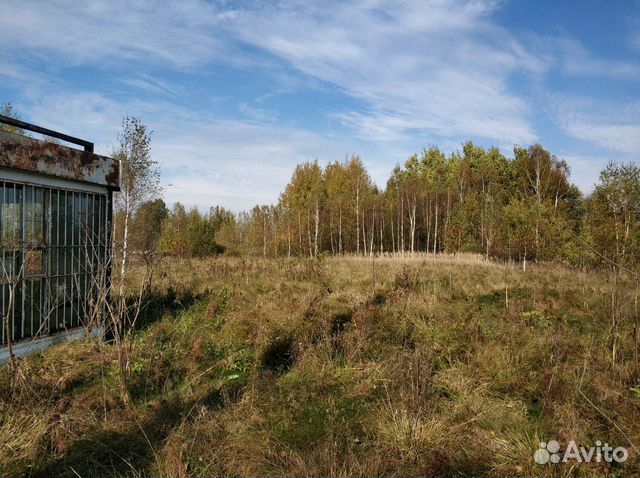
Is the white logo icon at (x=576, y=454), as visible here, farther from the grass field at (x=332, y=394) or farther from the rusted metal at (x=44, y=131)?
the rusted metal at (x=44, y=131)

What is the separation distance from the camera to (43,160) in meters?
6.24

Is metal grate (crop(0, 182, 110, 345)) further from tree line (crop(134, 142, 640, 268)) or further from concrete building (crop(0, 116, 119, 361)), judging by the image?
tree line (crop(134, 142, 640, 268))

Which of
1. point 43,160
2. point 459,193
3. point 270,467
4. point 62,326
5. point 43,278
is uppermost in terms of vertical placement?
point 459,193

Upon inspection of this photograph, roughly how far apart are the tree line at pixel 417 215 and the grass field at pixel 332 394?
12.3 m

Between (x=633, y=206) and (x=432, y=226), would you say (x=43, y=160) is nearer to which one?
(x=633, y=206)

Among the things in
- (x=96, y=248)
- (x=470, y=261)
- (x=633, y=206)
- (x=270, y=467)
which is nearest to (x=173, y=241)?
(x=470, y=261)

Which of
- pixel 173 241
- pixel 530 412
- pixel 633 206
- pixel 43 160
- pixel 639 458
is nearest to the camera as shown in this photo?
pixel 639 458

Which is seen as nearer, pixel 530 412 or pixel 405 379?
pixel 530 412

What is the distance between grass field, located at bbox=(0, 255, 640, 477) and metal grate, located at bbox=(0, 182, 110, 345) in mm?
595

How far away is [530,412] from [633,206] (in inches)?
497

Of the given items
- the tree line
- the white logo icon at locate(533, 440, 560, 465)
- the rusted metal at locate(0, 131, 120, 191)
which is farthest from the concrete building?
the tree line

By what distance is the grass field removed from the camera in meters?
3.64

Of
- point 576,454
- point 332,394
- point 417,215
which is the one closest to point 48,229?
point 332,394

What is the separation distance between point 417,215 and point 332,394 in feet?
100
